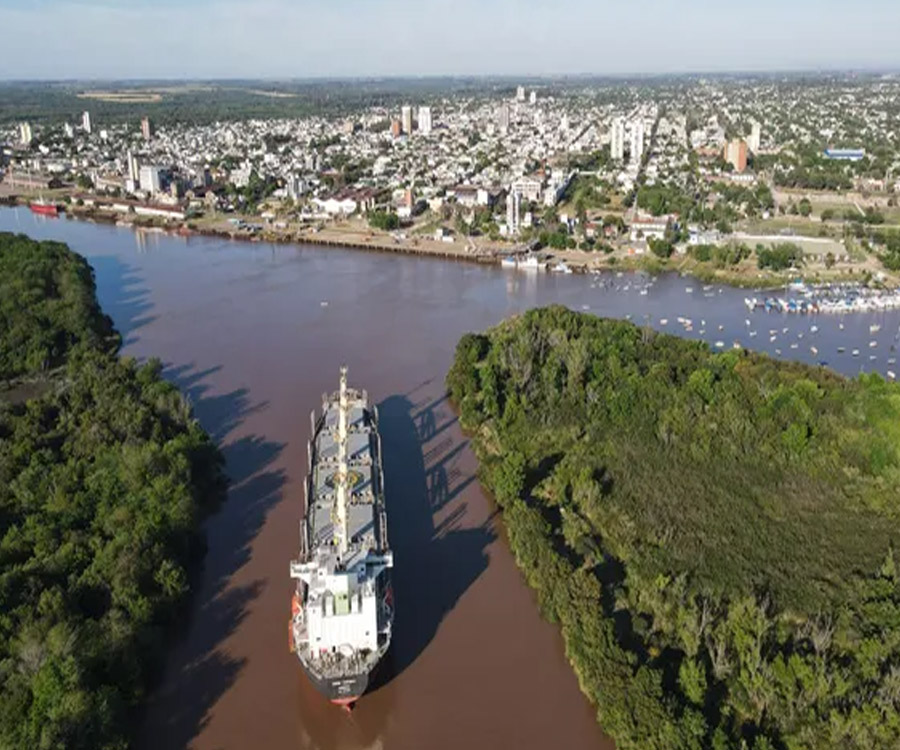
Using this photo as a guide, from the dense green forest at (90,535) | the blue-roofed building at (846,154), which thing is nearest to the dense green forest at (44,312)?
the dense green forest at (90,535)

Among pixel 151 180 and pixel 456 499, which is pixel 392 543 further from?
pixel 151 180

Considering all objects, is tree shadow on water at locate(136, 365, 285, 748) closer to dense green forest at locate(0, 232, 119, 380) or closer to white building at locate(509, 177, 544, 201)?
dense green forest at locate(0, 232, 119, 380)

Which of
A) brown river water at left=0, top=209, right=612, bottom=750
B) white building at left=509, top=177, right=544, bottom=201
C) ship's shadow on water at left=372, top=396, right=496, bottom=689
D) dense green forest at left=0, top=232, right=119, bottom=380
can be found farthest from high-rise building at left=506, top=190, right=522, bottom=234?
ship's shadow on water at left=372, top=396, right=496, bottom=689

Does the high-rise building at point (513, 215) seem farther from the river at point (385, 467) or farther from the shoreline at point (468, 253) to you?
the river at point (385, 467)

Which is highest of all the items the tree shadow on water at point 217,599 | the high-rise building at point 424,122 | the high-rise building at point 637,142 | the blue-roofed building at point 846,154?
the high-rise building at point 424,122

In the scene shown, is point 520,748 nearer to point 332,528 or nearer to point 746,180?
point 332,528

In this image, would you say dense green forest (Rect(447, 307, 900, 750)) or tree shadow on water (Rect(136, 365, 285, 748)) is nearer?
dense green forest (Rect(447, 307, 900, 750))

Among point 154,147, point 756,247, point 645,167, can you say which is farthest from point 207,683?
point 154,147
